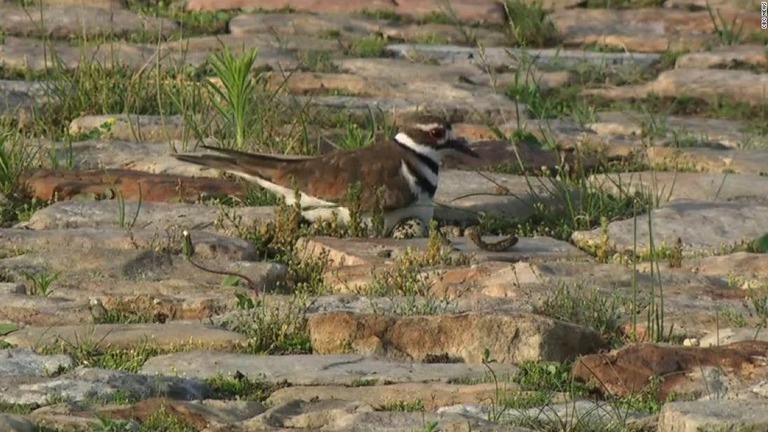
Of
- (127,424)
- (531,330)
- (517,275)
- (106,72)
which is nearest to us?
(127,424)

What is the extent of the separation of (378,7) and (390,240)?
3.67 m

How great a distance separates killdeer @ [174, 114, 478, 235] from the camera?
21.7 feet

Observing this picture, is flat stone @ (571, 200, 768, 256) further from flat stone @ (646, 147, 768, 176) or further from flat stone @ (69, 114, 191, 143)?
flat stone @ (69, 114, 191, 143)

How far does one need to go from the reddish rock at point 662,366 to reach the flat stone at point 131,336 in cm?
101

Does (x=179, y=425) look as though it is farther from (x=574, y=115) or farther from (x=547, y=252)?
(x=574, y=115)

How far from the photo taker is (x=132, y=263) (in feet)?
18.4

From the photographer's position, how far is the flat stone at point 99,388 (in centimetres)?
421

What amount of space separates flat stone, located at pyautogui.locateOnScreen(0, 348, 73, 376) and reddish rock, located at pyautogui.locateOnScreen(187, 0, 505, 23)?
526cm

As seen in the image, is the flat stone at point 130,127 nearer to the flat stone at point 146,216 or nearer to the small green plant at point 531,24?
the flat stone at point 146,216

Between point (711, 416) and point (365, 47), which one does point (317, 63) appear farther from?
point (711, 416)

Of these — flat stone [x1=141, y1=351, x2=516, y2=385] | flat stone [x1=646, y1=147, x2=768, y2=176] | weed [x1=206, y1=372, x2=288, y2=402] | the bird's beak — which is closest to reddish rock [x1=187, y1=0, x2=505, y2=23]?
flat stone [x1=646, y1=147, x2=768, y2=176]

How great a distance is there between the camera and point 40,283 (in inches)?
208

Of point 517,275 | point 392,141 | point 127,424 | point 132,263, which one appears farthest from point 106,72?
point 127,424

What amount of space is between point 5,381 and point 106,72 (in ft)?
12.6
